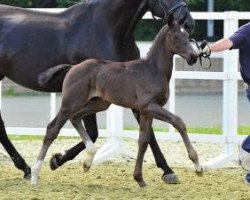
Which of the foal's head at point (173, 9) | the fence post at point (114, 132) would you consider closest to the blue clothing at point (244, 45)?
the foal's head at point (173, 9)

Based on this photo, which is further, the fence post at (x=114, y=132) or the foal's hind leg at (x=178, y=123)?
the fence post at (x=114, y=132)

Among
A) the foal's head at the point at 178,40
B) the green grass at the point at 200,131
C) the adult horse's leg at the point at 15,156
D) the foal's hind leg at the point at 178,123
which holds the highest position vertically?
the foal's head at the point at 178,40

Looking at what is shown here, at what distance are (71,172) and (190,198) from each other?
7.24 ft

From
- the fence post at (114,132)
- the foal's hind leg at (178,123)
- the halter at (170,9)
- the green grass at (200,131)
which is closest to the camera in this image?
the foal's hind leg at (178,123)

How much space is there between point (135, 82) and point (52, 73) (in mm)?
921

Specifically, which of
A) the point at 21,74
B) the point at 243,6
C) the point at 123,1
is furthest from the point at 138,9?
the point at 243,6

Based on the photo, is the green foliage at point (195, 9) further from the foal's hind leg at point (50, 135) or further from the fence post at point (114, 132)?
the foal's hind leg at point (50, 135)

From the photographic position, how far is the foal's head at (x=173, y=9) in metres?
7.16

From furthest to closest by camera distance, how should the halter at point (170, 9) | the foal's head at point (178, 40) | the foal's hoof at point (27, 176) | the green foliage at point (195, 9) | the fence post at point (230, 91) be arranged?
the green foliage at point (195, 9), the fence post at point (230, 91), the foal's hoof at point (27, 176), the halter at point (170, 9), the foal's head at point (178, 40)

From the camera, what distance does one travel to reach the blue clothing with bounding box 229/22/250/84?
24.2 ft

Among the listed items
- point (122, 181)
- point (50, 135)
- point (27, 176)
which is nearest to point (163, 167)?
point (122, 181)

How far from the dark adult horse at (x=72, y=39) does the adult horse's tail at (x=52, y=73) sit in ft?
0.18

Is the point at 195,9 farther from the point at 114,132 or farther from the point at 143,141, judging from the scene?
the point at 143,141

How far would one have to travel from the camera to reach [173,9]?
734cm
